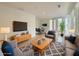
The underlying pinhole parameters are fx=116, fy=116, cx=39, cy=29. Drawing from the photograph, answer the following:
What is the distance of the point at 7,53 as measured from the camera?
273 cm

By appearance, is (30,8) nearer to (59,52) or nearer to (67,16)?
(67,16)

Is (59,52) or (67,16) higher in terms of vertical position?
(67,16)

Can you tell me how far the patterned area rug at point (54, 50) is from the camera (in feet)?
11.4

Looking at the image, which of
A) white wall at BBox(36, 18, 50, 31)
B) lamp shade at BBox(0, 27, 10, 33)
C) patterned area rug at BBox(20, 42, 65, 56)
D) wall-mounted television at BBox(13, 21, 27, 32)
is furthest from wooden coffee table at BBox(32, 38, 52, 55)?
lamp shade at BBox(0, 27, 10, 33)

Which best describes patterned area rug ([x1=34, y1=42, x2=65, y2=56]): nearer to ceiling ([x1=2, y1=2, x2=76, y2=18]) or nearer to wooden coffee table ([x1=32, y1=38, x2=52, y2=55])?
wooden coffee table ([x1=32, y1=38, x2=52, y2=55])

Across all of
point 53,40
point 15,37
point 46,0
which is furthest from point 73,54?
point 15,37

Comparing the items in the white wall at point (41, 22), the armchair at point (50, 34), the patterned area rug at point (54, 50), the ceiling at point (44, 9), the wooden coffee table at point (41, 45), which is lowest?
the patterned area rug at point (54, 50)

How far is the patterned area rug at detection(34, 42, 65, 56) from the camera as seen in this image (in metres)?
3.49

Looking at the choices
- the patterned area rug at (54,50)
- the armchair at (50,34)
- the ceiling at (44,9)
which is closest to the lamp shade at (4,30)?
the ceiling at (44,9)

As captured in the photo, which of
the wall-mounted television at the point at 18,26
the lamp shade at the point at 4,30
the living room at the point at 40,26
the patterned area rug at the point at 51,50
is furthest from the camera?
the wall-mounted television at the point at 18,26

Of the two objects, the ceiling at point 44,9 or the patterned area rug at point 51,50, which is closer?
the patterned area rug at point 51,50

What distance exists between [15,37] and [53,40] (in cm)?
126

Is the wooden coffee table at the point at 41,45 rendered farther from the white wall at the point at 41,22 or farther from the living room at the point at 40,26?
the white wall at the point at 41,22

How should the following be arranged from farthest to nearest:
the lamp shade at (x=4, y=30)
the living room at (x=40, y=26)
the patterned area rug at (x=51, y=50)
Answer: the living room at (x=40, y=26) < the lamp shade at (x=4, y=30) < the patterned area rug at (x=51, y=50)
